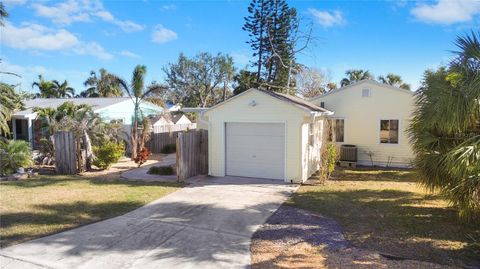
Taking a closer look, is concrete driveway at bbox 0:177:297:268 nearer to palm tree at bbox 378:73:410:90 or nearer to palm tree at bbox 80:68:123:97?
palm tree at bbox 378:73:410:90

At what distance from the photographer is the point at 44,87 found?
37719mm

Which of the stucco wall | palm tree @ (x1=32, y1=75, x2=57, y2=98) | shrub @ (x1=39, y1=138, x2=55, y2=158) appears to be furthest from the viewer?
palm tree @ (x1=32, y1=75, x2=57, y2=98)

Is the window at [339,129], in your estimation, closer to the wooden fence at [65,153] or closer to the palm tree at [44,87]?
the wooden fence at [65,153]

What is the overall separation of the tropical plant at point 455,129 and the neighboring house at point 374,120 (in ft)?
24.4

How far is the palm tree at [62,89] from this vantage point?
39625mm

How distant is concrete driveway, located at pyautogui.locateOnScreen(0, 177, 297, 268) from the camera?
514cm

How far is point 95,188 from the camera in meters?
10.4

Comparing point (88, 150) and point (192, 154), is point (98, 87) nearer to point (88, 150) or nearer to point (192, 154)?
point (88, 150)

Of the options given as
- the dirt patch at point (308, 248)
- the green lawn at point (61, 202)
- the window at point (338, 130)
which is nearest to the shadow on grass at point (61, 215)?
the green lawn at point (61, 202)

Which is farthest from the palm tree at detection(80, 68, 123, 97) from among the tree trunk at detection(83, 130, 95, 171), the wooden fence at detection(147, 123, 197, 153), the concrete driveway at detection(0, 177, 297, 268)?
the concrete driveway at detection(0, 177, 297, 268)

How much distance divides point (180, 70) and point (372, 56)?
72.8 ft

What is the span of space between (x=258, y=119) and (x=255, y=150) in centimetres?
115

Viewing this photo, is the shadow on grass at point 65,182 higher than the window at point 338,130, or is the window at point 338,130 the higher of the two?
the window at point 338,130

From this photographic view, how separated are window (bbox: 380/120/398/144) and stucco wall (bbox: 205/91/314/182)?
6.11 m
